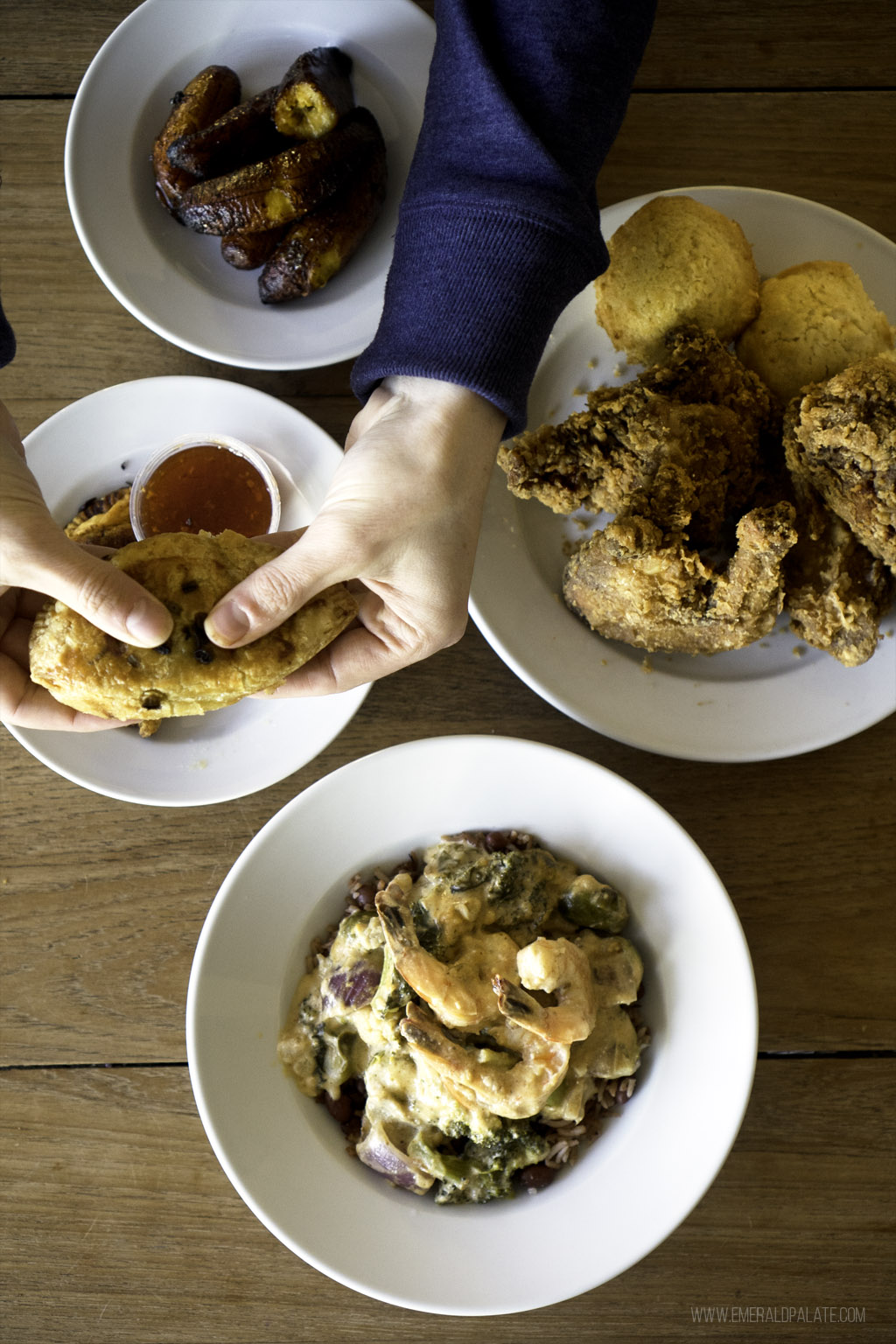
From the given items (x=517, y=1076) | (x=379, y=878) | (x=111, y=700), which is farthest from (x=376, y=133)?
(x=517, y=1076)

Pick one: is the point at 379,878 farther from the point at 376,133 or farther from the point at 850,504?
the point at 376,133

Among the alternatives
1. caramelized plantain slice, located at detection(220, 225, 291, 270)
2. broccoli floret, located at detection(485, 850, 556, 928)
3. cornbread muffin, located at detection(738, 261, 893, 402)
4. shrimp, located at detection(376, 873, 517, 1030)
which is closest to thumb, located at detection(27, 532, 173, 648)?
shrimp, located at detection(376, 873, 517, 1030)

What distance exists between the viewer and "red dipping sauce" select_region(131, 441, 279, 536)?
1891mm

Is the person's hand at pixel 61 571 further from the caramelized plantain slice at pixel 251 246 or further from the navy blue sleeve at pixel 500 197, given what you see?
the caramelized plantain slice at pixel 251 246

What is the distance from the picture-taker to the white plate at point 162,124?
1952 millimetres

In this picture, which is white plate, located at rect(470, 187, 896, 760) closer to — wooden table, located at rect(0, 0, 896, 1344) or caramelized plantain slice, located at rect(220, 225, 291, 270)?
wooden table, located at rect(0, 0, 896, 1344)

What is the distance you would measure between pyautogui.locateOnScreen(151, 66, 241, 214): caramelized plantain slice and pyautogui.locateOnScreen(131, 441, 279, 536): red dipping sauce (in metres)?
0.56

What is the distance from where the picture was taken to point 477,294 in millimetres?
1513

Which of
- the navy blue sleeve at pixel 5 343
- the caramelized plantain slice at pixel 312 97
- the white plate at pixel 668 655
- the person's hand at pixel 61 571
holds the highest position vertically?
the caramelized plantain slice at pixel 312 97

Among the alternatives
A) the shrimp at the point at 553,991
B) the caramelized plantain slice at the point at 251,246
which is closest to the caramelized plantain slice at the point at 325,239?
the caramelized plantain slice at the point at 251,246

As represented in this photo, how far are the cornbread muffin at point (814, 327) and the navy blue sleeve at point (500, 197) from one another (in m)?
0.47

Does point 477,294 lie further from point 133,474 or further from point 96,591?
point 133,474

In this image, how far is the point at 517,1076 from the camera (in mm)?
1643

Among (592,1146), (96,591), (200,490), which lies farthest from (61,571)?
(592,1146)
